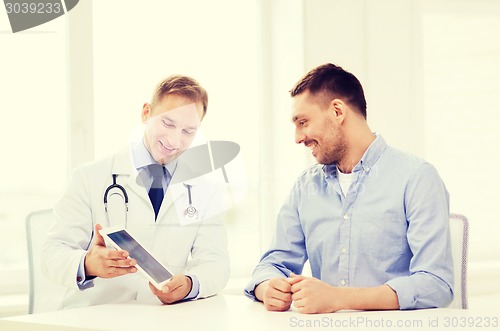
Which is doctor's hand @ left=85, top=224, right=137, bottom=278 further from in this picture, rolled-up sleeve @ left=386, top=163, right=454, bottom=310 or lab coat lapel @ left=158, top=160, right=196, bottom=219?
rolled-up sleeve @ left=386, top=163, right=454, bottom=310

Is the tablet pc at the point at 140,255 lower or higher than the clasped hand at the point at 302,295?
higher

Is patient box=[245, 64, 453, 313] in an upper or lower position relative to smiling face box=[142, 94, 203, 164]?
lower

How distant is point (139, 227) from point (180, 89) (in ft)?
1.49

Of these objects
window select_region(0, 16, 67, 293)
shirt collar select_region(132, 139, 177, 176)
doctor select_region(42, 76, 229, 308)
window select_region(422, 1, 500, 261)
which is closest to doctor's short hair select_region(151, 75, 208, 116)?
doctor select_region(42, 76, 229, 308)

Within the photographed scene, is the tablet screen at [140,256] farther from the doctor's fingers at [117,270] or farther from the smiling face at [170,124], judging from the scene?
the smiling face at [170,124]

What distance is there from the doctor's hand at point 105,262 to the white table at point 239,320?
0.10 m

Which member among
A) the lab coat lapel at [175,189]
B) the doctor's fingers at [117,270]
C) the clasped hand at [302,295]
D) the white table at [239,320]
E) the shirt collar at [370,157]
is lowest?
the white table at [239,320]

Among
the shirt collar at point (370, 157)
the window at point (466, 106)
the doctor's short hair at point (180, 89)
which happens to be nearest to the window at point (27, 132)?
the doctor's short hair at point (180, 89)

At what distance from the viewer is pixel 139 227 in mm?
2213

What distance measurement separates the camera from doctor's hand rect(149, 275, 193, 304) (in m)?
1.89

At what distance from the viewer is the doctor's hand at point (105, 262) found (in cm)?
180

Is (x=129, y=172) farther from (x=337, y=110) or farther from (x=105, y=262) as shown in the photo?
(x=337, y=110)

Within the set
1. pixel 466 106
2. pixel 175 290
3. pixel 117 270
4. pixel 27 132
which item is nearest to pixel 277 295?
pixel 175 290

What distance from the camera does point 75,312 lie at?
1775mm
